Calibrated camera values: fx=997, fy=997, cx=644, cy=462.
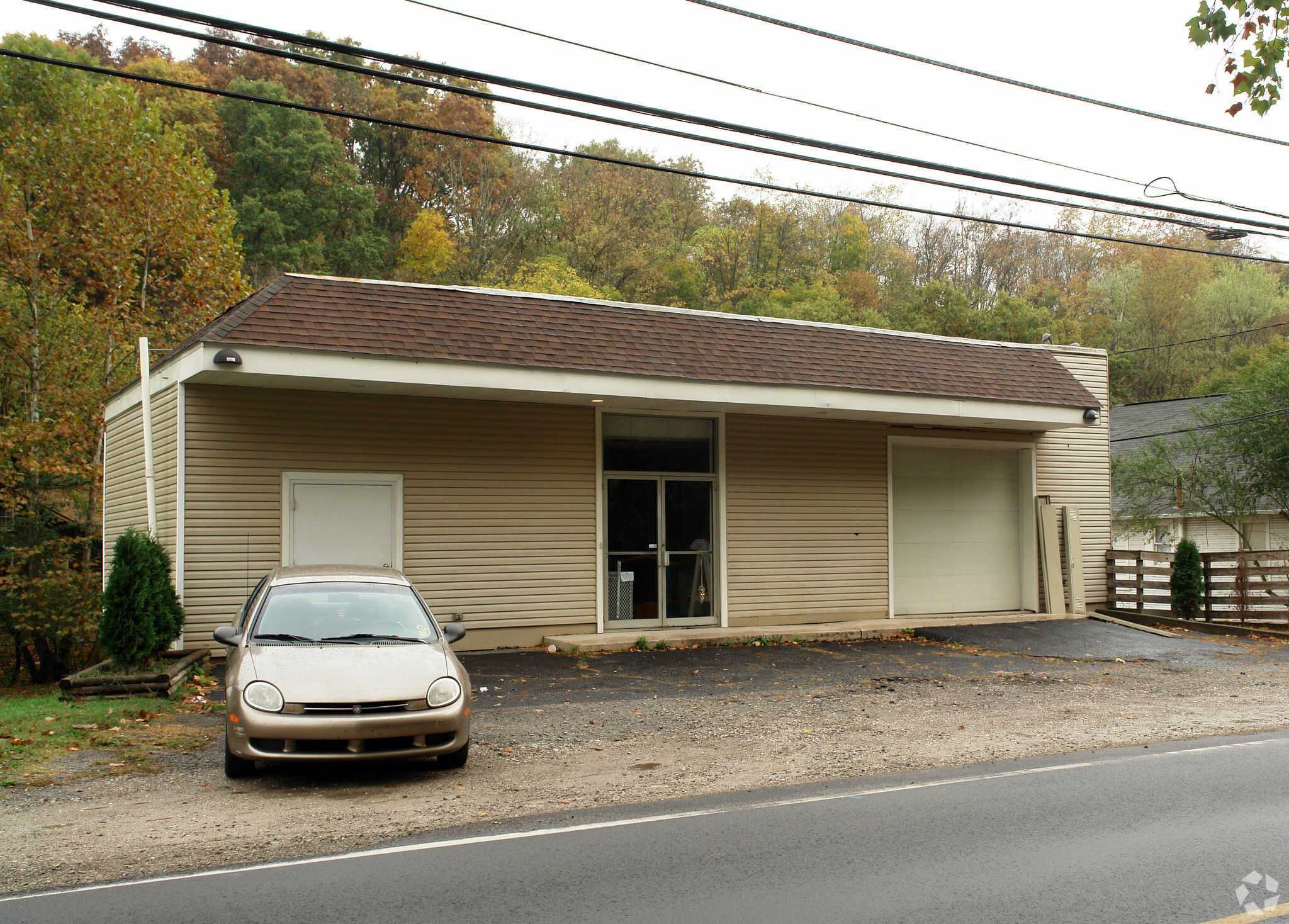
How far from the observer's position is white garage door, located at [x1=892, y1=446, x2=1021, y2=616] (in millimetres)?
17406

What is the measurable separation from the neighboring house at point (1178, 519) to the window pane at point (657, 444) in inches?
615

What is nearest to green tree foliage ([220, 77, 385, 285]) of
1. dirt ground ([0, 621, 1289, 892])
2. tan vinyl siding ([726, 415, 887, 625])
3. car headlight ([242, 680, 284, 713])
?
tan vinyl siding ([726, 415, 887, 625])

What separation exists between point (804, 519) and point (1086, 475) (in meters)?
6.62

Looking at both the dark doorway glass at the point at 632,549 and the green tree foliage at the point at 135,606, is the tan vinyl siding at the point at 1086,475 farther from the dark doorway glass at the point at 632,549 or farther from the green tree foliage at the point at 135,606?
the green tree foliage at the point at 135,606

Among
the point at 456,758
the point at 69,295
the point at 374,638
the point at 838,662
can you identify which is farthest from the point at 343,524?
the point at 69,295

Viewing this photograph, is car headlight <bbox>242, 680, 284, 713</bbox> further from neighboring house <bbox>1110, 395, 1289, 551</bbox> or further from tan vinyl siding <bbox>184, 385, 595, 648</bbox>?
neighboring house <bbox>1110, 395, 1289, 551</bbox>

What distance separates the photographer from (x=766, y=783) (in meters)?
7.27

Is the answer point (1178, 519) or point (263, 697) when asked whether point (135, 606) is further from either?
point (1178, 519)

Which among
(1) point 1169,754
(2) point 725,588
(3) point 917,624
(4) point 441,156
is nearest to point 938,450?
(3) point 917,624

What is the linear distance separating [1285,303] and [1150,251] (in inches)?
284

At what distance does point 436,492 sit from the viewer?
1373 cm

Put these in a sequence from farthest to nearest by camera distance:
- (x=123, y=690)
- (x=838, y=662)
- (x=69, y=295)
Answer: (x=69, y=295) → (x=838, y=662) → (x=123, y=690)

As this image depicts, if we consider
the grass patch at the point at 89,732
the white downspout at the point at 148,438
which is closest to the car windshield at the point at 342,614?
the grass patch at the point at 89,732

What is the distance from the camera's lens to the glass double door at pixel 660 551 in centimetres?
1505
